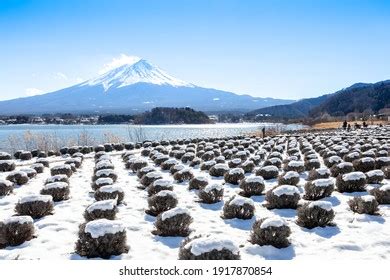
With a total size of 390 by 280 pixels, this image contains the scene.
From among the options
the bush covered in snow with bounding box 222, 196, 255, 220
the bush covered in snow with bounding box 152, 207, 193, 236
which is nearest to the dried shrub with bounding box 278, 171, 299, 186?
the bush covered in snow with bounding box 222, 196, 255, 220

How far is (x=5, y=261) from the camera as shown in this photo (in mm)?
7035

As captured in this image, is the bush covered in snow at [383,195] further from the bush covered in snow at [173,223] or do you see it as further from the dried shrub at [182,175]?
the dried shrub at [182,175]

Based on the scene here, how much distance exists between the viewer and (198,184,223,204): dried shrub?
1227 cm

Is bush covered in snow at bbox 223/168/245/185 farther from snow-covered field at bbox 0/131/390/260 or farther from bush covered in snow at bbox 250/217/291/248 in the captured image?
bush covered in snow at bbox 250/217/291/248

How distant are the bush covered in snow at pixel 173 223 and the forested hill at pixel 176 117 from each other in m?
128

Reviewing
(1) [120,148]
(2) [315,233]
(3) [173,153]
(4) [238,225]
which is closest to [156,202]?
(4) [238,225]

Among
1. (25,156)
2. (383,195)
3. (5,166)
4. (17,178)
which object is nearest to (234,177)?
(383,195)

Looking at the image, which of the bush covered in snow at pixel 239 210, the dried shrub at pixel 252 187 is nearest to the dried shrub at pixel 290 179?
the dried shrub at pixel 252 187

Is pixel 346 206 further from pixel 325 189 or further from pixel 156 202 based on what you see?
pixel 156 202

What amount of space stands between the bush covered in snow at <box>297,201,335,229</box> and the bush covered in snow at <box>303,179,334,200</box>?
2.59 metres

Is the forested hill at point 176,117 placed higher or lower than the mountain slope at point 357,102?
lower

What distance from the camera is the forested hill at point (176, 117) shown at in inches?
5556

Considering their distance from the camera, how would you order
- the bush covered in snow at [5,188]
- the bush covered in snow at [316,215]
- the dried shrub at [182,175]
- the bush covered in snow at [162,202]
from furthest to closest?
the dried shrub at [182,175] → the bush covered in snow at [5,188] → the bush covered in snow at [162,202] → the bush covered in snow at [316,215]

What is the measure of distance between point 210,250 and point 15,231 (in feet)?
13.5
